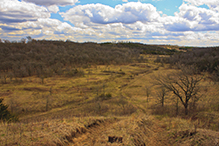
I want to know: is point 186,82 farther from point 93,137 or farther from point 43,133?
point 43,133

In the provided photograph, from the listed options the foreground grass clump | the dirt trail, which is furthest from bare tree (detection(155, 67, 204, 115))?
the foreground grass clump

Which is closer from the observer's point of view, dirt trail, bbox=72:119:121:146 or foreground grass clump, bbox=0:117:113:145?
foreground grass clump, bbox=0:117:113:145

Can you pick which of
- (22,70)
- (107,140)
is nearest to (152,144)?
(107,140)

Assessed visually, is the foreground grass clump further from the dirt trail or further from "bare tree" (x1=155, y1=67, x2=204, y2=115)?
"bare tree" (x1=155, y1=67, x2=204, y2=115)

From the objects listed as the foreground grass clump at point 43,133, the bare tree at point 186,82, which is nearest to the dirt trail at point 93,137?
the foreground grass clump at point 43,133

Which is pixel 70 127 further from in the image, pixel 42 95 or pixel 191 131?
pixel 42 95

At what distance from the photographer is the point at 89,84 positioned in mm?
50844

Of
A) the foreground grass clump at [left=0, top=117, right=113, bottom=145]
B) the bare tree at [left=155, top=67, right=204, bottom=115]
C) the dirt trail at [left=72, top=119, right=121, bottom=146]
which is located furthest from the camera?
the bare tree at [left=155, top=67, right=204, bottom=115]

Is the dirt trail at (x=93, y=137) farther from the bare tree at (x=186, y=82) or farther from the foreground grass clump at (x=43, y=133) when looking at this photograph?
the bare tree at (x=186, y=82)

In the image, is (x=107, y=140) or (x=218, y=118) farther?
(x=218, y=118)

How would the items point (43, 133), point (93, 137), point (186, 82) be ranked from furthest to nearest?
1. point (186, 82)
2. point (93, 137)
3. point (43, 133)

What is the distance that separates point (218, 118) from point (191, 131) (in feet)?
20.5

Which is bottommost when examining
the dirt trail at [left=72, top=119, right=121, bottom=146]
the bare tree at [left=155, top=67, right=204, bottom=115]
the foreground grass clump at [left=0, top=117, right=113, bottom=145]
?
the dirt trail at [left=72, top=119, right=121, bottom=146]

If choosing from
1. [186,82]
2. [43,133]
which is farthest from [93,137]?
[186,82]
